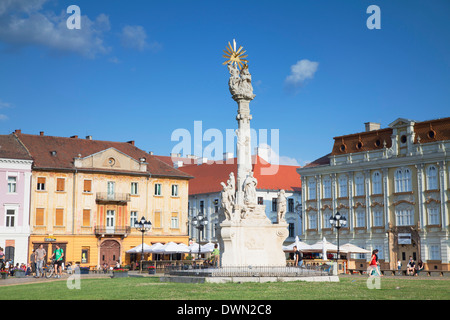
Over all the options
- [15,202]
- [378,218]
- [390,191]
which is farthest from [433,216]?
[15,202]

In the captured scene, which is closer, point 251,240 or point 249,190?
point 251,240

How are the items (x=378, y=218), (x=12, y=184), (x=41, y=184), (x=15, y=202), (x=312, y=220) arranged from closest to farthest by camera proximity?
(x=15, y=202), (x=12, y=184), (x=41, y=184), (x=378, y=218), (x=312, y=220)

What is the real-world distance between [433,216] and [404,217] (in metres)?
2.98

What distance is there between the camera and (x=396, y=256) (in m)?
57.6

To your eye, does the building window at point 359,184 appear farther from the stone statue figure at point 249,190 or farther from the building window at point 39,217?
the stone statue figure at point 249,190

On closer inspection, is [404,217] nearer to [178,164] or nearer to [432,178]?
[432,178]

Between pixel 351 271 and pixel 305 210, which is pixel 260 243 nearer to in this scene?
pixel 351 271

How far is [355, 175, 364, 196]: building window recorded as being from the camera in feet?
200

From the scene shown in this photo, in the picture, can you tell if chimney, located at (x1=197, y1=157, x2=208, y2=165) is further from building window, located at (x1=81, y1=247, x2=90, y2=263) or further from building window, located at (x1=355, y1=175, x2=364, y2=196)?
building window, located at (x1=81, y1=247, x2=90, y2=263)

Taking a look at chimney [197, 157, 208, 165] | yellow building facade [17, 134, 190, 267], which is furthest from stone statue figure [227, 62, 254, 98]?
chimney [197, 157, 208, 165]

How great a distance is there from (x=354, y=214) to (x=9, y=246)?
31.8 metres

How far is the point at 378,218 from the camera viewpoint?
195ft
